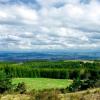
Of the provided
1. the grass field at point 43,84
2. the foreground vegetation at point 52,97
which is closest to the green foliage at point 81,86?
the grass field at point 43,84

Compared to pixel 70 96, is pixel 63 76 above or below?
below

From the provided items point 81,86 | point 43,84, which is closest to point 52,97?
point 81,86

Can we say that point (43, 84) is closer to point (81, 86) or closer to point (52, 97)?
point (81, 86)

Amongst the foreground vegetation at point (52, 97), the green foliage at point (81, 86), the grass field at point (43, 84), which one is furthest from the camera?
the grass field at point (43, 84)

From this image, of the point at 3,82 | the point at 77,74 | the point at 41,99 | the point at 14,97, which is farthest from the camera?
the point at 77,74

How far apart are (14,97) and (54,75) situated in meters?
171

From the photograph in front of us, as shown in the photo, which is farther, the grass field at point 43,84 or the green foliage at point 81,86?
the grass field at point 43,84

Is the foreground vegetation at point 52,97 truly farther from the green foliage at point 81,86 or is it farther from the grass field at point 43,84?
the grass field at point 43,84

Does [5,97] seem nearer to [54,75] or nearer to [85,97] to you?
[85,97]

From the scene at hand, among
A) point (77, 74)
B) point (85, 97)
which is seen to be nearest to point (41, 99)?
point (85, 97)

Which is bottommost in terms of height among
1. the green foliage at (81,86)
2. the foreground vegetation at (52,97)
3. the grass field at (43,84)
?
the grass field at (43,84)

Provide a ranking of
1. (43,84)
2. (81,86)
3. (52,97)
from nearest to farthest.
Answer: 1. (52,97)
2. (81,86)
3. (43,84)

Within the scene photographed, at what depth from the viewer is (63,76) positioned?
610 ft

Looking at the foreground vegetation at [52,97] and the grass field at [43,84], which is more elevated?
the foreground vegetation at [52,97]
